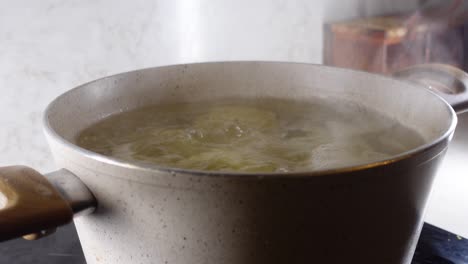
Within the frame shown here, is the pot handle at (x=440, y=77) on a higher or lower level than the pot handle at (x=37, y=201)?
lower

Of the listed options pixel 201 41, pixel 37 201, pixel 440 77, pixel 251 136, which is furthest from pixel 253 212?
pixel 201 41

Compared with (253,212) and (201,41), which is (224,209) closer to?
(253,212)

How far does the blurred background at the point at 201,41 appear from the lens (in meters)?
1.56

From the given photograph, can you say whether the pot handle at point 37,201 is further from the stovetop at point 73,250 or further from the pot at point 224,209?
the stovetop at point 73,250

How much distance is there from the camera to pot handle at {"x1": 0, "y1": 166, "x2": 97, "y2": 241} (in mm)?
429

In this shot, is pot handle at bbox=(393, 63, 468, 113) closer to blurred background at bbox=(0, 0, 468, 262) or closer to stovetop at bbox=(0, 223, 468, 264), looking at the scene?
stovetop at bbox=(0, 223, 468, 264)

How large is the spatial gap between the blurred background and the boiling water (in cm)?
63

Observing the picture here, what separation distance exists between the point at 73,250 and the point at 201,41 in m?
1.51

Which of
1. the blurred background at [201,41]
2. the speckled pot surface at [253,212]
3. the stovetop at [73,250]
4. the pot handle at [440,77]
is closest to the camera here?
the speckled pot surface at [253,212]

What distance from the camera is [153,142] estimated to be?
0.72 meters

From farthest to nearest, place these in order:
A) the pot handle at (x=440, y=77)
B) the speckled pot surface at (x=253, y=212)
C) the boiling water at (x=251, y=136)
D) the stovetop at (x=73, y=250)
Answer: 1. the pot handle at (x=440, y=77)
2. the stovetop at (x=73, y=250)
3. the boiling water at (x=251, y=136)
4. the speckled pot surface at (x=253, y=212)

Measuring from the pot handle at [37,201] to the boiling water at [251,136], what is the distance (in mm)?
150

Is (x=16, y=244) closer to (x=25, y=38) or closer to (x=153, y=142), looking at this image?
(x=153, y=142)

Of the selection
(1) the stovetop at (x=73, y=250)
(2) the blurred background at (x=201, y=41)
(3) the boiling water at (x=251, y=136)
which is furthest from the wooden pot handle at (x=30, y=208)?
(2) the blurred background at (x=201, y=41)
